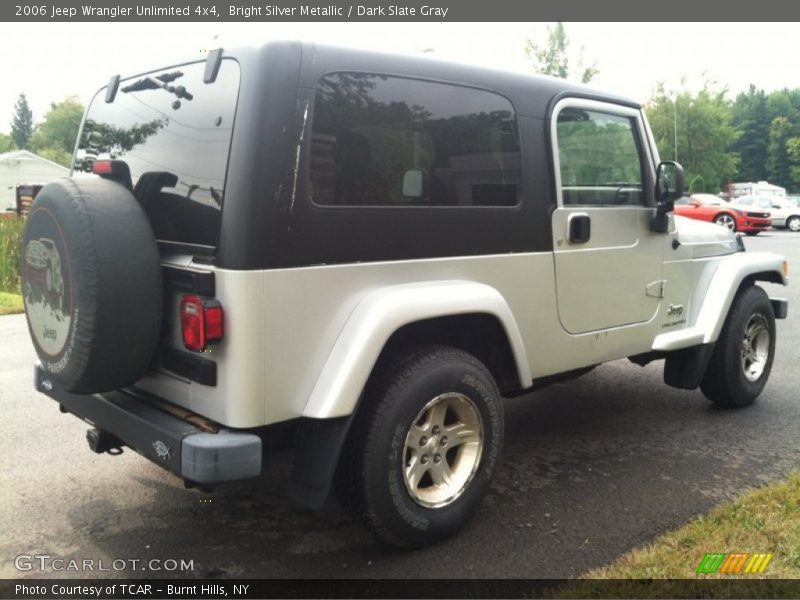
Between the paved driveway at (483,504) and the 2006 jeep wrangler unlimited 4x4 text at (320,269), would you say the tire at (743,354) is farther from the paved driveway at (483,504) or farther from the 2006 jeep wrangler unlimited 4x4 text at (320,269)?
the 2006 jeep wrangler unlimited 4x4 text at (320,269)

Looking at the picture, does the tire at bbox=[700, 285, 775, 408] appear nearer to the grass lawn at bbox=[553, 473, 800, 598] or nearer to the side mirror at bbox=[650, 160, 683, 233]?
the side mirror at bbox=[650, 160, 683, 233]

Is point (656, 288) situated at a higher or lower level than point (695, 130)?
lower

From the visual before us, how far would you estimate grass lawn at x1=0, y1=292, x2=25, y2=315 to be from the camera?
991 centimetres

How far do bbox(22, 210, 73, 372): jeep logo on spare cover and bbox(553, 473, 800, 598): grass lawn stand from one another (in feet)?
7.57

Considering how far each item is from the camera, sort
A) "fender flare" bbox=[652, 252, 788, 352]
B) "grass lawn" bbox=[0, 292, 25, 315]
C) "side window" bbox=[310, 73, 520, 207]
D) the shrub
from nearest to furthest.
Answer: "side window" bbox=[310, 73, 520, 207]
"fender flare" bbox=[652, 252, 788, 352]
"grass lawn" bbox=[0, 292, 25, 315]
the shrub

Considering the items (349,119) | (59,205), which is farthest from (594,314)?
(59,205)

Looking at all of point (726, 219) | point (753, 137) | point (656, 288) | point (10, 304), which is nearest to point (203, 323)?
point (656, 288)

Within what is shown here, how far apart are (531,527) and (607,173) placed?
2137mm

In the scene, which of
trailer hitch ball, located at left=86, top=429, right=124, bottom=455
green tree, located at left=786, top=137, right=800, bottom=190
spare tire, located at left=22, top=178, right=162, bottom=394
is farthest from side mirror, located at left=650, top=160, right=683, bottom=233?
green tree, located at left=786, top=137, right=800, bottom=190

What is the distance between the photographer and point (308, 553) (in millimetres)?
3322

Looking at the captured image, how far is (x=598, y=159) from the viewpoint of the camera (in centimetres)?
428

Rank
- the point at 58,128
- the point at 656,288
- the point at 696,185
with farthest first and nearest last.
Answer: the point at 58,128, the point at 696,185, the point at 656,288

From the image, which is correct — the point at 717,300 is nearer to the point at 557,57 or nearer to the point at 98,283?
the point at 98,283

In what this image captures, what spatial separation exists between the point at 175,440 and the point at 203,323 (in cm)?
48
